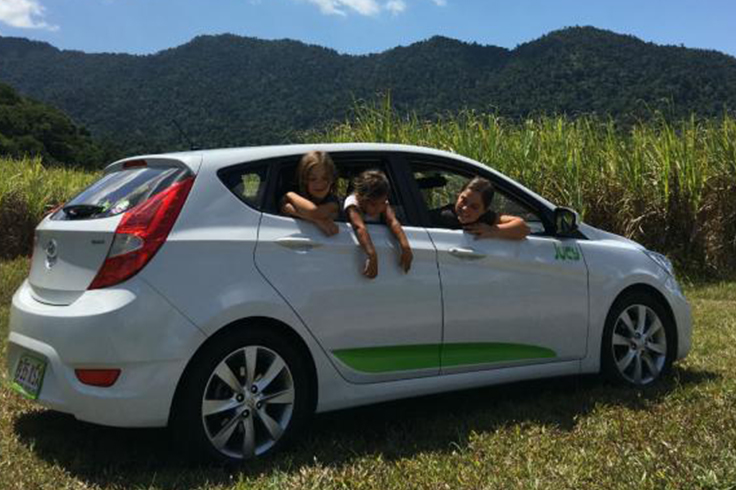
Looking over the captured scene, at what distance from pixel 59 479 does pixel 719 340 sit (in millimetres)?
5107

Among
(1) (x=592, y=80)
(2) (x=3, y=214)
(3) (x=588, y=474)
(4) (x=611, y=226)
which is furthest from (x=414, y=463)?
(1) (x=592, y=80)

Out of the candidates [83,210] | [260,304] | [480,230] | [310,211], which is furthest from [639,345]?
[83,210]

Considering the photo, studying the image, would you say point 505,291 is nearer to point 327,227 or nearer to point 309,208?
point 327,227

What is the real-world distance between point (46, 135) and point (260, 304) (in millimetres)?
Result: 38688

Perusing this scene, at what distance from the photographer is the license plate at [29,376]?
3.34m

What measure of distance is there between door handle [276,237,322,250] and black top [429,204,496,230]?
0.84 metres

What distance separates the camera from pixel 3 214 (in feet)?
36.7

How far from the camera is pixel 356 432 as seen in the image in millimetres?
4078

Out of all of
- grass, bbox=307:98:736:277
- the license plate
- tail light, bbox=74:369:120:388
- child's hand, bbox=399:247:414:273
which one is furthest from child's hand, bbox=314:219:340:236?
grass, bbox=307:98:736:277

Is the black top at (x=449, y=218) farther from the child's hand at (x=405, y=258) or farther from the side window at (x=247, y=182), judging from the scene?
the side window at (x=247, y=182)

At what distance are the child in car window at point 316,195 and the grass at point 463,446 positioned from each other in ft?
3.75

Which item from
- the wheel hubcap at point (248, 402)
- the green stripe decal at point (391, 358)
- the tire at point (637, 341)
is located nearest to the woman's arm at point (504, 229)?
the green stripe decal at point (391, 358)

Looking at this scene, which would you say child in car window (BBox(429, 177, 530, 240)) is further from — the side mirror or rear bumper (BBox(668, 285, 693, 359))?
rear bumper (BBox(668, 285, 693, 359))

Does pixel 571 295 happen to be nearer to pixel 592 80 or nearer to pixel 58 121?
pixel 592 80
